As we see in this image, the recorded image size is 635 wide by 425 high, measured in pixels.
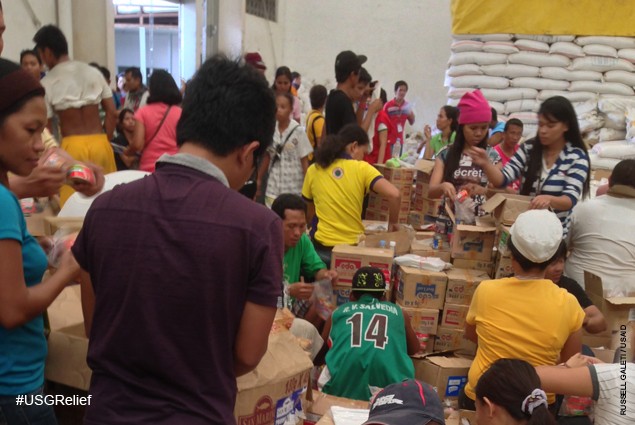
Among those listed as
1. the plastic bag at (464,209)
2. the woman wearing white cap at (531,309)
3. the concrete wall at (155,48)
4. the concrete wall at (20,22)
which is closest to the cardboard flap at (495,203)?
the plastic bag at (464,209)

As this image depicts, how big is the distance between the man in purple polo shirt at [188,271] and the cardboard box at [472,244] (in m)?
2.13

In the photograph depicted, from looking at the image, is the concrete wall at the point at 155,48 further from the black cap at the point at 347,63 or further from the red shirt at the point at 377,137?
the black cap at the point at 347,63

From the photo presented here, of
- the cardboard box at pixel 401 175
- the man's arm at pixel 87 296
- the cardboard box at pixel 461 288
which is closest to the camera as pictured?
the man's arm at pixel 87 296

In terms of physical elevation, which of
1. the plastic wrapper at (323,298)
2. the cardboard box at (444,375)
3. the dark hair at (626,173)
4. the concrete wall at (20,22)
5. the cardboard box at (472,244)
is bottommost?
the cardboard box at (444,375)

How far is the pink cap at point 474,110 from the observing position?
3.17m

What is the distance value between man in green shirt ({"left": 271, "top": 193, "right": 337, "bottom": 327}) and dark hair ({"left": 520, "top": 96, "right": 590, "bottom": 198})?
1224 millimetres

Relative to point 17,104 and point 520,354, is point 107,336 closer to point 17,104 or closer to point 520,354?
point 17,104

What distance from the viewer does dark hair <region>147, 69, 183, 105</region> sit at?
3703mm

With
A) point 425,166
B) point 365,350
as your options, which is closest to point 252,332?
point 365,350

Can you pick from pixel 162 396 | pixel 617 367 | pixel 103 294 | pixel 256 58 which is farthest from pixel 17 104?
pixel 256 58

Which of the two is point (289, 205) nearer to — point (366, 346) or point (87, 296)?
point (366, 346)

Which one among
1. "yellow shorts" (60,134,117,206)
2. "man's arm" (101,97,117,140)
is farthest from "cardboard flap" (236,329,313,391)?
"man's arm" (101,97,117,140)

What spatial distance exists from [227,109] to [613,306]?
242 cm

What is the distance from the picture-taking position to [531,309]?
2.12m
